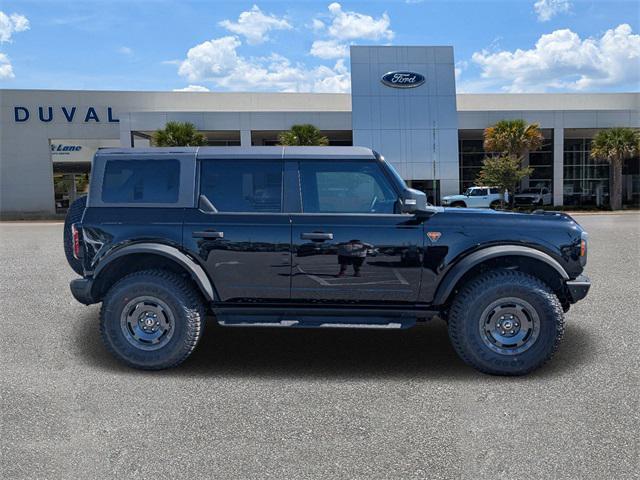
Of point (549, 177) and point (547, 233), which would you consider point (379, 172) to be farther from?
point (549, 177)

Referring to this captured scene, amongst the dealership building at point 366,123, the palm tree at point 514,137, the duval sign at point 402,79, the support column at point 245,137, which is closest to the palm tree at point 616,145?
the dealership building at point 366,123

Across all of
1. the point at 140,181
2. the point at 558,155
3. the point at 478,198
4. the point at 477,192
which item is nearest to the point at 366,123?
the point at 477,192

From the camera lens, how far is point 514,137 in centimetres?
3038

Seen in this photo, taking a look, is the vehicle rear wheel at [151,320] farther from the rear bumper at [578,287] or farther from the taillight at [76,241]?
the rear bumper at [578,287]

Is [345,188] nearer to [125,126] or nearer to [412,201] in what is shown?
[412,201]

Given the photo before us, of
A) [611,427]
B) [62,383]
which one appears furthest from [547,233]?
[62,383]

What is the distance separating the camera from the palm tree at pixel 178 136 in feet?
93.3

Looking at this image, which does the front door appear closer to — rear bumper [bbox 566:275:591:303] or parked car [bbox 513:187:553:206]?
rear bumper [bbox 566:275:591:303]

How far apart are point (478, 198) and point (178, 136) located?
58.7ft

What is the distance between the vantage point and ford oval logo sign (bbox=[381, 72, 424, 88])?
30.7 metres

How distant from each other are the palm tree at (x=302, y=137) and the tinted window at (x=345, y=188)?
25.1m

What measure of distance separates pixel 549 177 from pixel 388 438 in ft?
125

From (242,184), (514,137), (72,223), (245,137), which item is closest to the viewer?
(242,184)

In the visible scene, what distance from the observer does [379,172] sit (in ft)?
14.5
